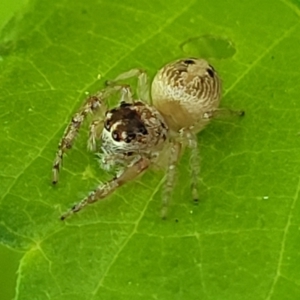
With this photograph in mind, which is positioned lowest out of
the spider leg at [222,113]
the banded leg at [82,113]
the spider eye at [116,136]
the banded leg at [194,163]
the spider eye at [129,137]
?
the spider leg at [222,113]

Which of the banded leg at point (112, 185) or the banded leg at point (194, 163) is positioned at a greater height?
the banded leg at point (112, 185)

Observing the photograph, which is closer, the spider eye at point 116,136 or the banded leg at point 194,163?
the banded leg at point 194,163

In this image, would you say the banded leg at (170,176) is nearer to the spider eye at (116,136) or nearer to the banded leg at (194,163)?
the banded leg at (194,163)

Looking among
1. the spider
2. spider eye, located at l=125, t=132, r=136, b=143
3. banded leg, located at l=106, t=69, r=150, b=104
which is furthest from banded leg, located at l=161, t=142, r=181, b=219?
banded leg, located at l=106, t=69, r=150, b=104

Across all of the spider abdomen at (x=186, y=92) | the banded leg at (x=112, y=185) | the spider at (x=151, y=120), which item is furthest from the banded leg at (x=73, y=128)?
the spider abdomen at (x=186, y=92)

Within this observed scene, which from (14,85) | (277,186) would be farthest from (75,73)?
(277,186)

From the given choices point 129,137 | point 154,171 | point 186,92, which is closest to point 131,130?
point 129,137

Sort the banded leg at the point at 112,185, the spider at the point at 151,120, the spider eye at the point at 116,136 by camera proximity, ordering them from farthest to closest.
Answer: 1. the spider eye at the point at 116,136
2. the spider at the point at 151,120
3. the banded leg at the point at 112,185
